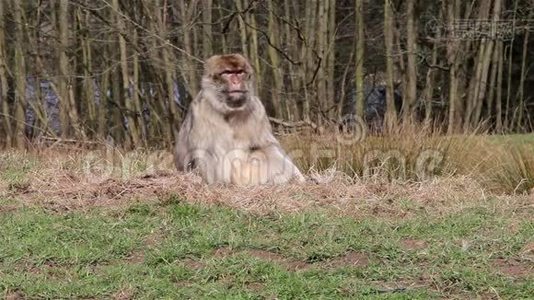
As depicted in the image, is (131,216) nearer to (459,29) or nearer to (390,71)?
(390,71)

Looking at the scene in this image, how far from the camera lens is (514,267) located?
4715mm

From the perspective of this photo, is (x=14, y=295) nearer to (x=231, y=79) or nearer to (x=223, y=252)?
(x=223, y=252)

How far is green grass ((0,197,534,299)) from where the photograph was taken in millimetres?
4383

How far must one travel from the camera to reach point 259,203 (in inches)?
256

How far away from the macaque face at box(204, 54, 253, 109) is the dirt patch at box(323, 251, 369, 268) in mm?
3176

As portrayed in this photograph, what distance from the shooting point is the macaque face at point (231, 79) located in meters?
7.91

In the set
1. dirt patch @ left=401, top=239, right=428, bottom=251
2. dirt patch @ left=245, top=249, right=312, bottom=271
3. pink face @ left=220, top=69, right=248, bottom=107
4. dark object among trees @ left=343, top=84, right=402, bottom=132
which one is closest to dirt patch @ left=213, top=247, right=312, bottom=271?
dirt patch @ left=245, top=249, right=312, bottom=271

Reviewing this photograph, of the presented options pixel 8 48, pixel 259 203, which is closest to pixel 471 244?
pixel 259 203

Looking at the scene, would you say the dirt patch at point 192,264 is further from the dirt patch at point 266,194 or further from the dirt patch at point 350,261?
the dirt patch at point 266,194

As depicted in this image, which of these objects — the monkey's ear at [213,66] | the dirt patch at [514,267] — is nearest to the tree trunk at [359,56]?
the monkey's ear at [213,66]

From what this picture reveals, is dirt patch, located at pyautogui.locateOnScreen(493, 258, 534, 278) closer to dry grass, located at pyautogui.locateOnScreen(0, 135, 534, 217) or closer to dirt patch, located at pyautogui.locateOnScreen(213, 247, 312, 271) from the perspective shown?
dirt patch, located at pyautogui.locateOnScreen(213, 247, 312, 271)

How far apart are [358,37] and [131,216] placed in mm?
10655

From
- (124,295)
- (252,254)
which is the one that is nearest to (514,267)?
(252,254)

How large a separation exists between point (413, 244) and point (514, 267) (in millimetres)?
690
